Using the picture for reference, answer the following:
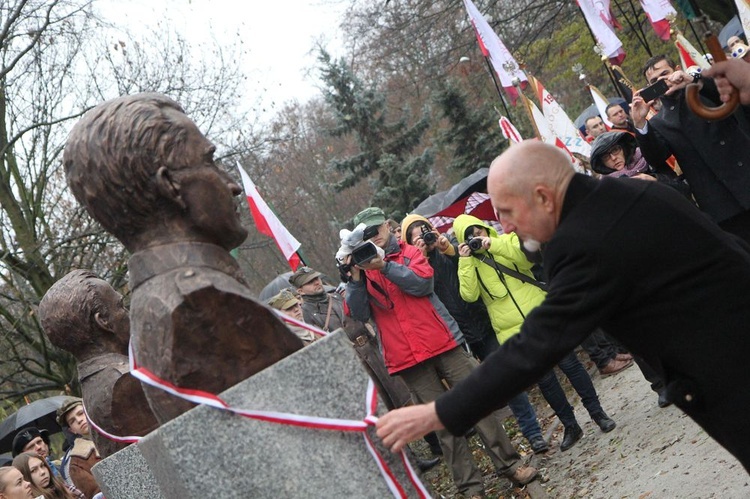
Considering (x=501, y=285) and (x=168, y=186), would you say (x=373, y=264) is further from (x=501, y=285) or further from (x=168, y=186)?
(x=168, y=186)

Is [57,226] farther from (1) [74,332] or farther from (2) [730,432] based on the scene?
(2) [730,432]

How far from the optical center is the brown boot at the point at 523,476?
6898 millimetres

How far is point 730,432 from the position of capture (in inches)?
119

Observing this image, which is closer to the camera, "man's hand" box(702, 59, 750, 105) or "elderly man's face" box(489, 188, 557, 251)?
"elderly man's face" box(489, 188, 557, 251)

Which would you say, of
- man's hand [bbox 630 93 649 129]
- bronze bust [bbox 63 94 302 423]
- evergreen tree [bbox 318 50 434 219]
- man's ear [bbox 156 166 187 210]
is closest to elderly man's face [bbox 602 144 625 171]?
man's hand [bbox 630 93 649 129]

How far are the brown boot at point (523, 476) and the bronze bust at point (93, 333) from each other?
11.0 feet

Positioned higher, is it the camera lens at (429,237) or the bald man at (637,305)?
the camera lens at (429,237)

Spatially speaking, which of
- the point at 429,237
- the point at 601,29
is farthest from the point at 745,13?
the point at 601,29

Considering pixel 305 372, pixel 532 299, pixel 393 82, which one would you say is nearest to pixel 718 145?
pixel 532 299

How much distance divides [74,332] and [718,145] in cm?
409

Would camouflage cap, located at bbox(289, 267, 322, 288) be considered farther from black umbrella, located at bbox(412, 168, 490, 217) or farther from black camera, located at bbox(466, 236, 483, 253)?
black umbrella, located at bbox(412, 168, 490, 217)

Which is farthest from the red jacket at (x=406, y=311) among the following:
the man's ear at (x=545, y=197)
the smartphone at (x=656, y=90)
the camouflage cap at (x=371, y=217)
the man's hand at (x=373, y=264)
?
the man's ear at (x=545, y=197)

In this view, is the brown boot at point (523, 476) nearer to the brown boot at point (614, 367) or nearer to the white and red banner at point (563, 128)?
the brown boot at point (614, 367)

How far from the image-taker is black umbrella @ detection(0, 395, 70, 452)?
1145cm
